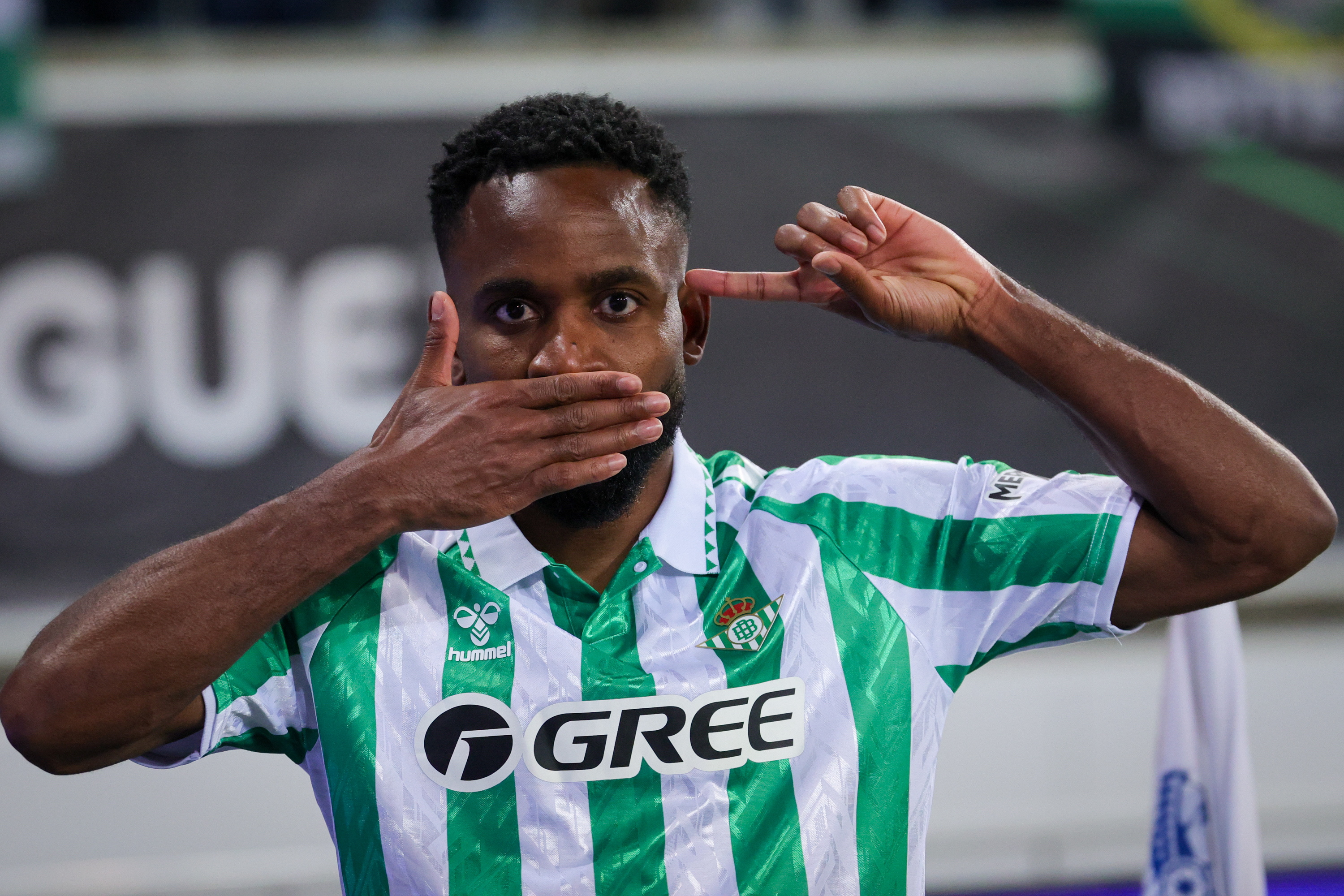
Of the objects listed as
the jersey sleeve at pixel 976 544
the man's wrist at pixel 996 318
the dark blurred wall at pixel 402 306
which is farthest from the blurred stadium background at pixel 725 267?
the man's wrist at pixel 996 318

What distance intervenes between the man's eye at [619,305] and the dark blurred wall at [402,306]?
97.4 inches

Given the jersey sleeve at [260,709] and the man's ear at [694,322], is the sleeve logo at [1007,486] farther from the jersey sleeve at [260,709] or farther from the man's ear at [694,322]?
the jersey sleeve at [260,709]

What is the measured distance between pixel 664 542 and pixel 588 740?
10.0 inches

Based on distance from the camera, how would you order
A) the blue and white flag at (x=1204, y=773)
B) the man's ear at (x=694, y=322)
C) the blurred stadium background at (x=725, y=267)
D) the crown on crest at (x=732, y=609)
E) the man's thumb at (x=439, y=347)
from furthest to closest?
the blurred stadium background at (x=725, y=267)
the blue and white flag at (x=1204, y=773)
the man's ear at (x=694, y=322)
the crown on crest at (x=732, y=609)
the man's thumb at (x=439, y=347)

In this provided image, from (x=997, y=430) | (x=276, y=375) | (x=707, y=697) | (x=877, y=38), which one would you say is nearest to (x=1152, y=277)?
(x=997, y=430)

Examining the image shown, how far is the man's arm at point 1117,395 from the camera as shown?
4.19 feet

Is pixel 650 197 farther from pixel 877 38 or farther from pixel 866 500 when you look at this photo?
pixel 877 38

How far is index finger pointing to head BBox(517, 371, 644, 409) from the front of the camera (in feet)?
4.06

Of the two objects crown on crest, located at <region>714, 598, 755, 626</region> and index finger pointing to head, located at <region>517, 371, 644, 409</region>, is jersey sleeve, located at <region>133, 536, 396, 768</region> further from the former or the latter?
crown on crest, located at <region>714, 598, 755, 626</region>

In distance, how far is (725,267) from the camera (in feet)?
12.7

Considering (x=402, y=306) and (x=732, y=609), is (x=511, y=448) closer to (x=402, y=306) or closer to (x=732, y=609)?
(x=732, y=609)

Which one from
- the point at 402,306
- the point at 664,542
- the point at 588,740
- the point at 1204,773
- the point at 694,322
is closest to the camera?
the point at 588,740

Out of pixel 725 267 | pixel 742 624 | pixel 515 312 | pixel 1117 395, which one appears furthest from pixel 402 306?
pixel 1117 395

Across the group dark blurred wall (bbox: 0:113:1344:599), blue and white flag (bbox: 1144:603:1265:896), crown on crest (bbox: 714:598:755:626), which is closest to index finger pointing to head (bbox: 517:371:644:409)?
crown on crest (bbox: 714:598:755:626)
